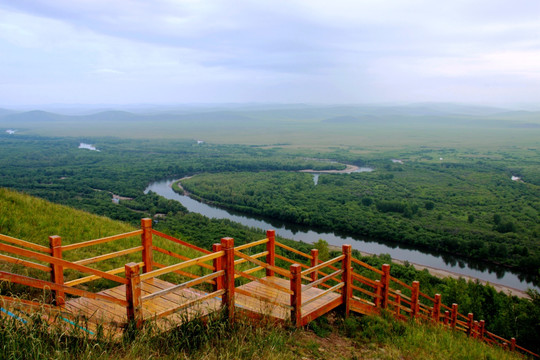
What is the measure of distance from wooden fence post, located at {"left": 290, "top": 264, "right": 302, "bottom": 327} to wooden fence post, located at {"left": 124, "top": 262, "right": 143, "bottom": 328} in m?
1.92

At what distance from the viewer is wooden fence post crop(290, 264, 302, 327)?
17.1ft

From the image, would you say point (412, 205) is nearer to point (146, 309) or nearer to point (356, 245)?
point (356, 245)

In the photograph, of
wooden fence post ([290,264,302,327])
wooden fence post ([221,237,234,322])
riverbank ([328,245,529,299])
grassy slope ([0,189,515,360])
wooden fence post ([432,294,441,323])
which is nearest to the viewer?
grassy slope ([0,189,515,360])

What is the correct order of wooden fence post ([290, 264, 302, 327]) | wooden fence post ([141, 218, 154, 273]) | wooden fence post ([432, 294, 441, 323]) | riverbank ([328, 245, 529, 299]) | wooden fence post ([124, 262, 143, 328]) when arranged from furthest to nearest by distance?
1. riverbank ([328, 245, 529, 299])
2. wooden fence post ([432, 294, 441, 323])
3. wooden fence post ([141, 218, 154, 273])
4. wooden fence post ([290, 264, 302, 327])
5. wooden fence post ([124, 262, 143, 328])

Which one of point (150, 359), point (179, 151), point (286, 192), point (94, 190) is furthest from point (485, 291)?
point (179, 151)

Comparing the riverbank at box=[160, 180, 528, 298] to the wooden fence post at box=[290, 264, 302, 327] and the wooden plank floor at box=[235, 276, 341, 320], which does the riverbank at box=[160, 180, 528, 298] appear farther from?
the wooden fence post at box=[290, 264, 302, 327]

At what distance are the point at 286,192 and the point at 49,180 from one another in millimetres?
37254

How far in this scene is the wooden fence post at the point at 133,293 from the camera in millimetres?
4031

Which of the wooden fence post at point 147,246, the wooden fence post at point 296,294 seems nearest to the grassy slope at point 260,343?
the wooden fence post at point 296,294

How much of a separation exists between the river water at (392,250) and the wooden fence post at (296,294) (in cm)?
2698

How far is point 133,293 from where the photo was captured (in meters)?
4.06

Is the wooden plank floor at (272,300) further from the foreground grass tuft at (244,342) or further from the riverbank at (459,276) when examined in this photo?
the riverbank at (459,276)

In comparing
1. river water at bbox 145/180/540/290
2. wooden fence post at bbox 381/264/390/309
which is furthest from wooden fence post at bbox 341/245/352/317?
river water at bbox 145/180/540/290

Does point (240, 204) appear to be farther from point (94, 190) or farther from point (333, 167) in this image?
point (333, 167)
